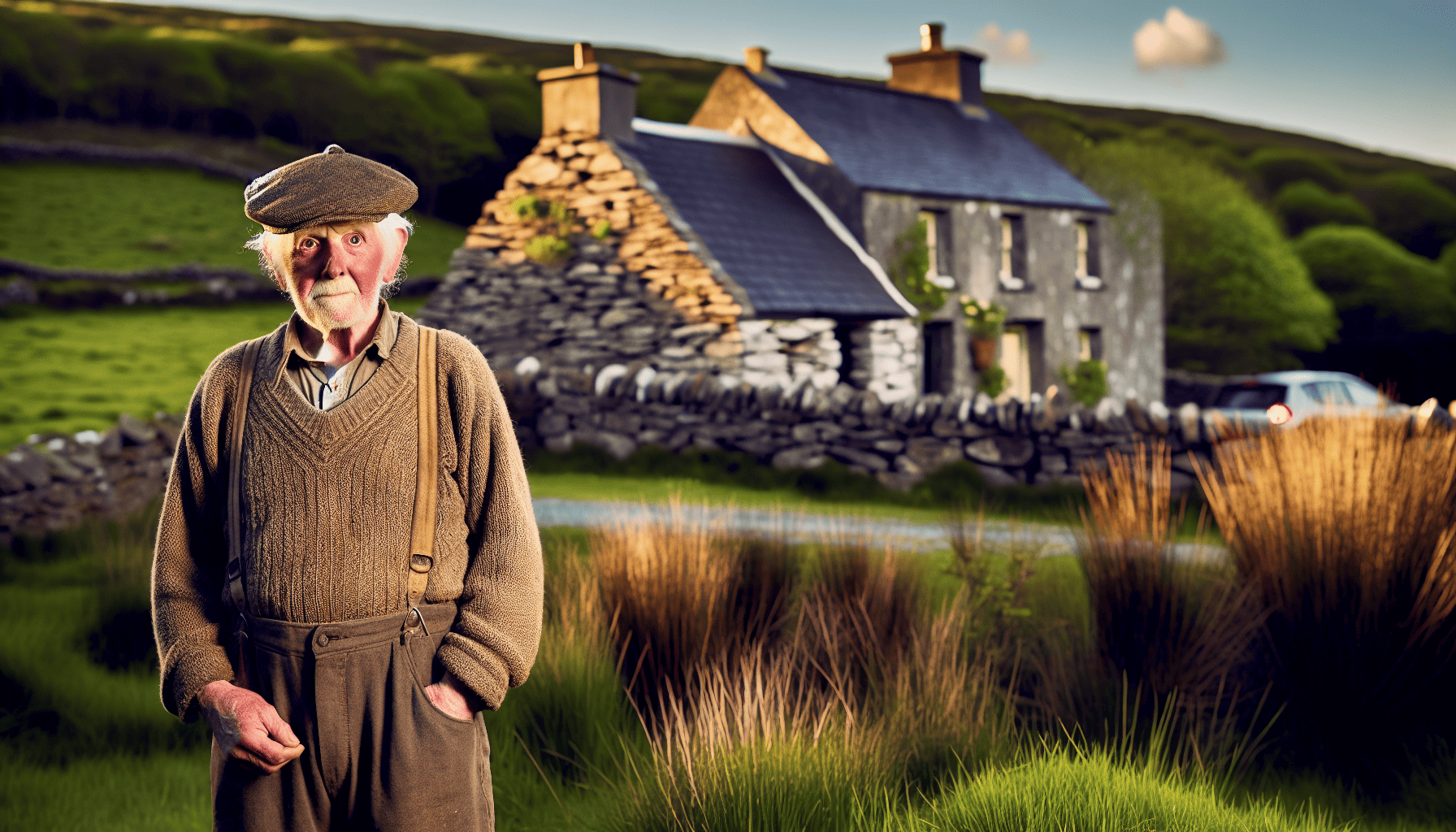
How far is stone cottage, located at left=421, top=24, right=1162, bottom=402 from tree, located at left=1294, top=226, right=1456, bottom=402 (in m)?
18.3

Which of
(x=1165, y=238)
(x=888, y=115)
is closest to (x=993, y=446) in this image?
(x=888, y=115)

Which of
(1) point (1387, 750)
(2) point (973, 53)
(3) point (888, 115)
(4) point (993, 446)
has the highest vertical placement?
(2) point (973, 53)

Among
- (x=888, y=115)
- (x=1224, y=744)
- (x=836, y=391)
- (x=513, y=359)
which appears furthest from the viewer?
(x=888, y=115)

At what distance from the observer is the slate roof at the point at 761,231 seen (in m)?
16.1

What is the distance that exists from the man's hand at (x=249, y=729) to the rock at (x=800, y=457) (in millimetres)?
9526

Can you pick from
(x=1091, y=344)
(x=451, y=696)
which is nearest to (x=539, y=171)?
(x=1091, y=344)

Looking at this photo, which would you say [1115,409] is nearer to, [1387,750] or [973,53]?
[1387,750]

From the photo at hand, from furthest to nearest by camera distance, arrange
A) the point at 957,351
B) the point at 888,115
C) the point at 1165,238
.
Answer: the point at 1165,238
the point at 888,115
the point at 957,351

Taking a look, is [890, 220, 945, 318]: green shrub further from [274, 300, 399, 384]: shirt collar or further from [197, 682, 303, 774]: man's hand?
[197, 682, 303, 774]: man's hand

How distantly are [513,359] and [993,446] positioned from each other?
820 centimetres

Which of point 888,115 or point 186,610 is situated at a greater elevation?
point 888,115

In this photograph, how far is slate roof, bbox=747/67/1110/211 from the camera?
20078mm

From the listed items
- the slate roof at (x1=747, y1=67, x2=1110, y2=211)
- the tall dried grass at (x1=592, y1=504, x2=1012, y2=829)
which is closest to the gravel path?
the tall dried grass at (x1=592, y1=504, x2=1012, y2=829)

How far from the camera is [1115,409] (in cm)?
1082
